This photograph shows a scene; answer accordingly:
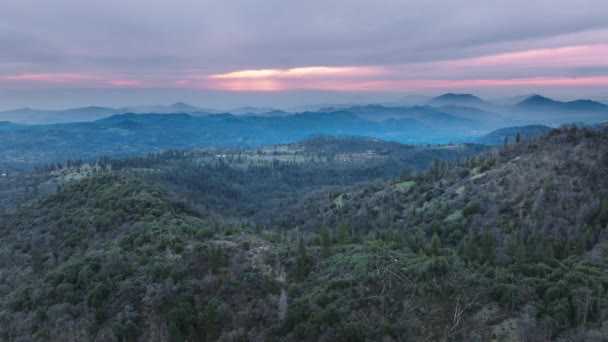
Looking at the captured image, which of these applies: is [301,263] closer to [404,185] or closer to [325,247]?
[325,247]

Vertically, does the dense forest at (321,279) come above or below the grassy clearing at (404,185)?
above

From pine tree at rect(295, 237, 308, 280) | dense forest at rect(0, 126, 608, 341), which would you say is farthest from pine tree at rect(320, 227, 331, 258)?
pine tree at rect(295, 237, 308, 280)

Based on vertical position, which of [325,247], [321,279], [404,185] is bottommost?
[404,185]

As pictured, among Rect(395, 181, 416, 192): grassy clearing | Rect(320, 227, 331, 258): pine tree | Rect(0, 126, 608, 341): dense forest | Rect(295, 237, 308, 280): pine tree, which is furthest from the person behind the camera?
Rect(395, 181, 416, 192): grassy clearing

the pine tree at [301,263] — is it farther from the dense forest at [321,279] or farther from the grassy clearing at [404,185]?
the grassy clearing at [404,185]

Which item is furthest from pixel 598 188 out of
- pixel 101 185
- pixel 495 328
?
pixel 101 185

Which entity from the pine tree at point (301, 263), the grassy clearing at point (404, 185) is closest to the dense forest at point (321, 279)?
the pine tree at point (301, 263)

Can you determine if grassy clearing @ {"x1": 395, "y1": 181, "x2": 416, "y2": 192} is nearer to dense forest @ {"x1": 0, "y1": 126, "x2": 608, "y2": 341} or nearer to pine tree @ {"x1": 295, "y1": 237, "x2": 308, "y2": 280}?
dense forest @ {"x1": 0, "y1": 126, "x2": 608, "y2": 341}

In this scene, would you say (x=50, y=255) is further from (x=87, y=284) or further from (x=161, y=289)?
(x=161, y=289)

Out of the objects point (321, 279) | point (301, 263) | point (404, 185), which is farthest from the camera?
point (404, 185)

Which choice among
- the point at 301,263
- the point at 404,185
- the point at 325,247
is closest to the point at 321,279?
the point at 301,263

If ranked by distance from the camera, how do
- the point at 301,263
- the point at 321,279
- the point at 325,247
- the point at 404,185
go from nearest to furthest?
the point at 321,279 < the point at 301,263 < the point at 325,247 < the point at 404,185
